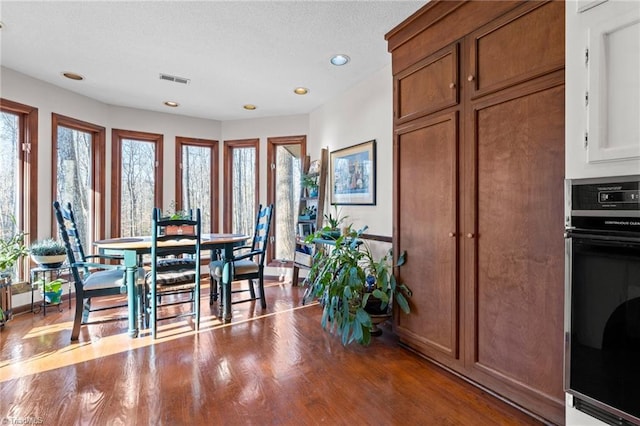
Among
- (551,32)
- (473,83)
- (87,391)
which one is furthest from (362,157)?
(87,391)

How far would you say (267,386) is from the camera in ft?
6.64

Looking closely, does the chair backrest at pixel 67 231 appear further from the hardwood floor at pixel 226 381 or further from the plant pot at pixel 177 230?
the plant pot at pixel 177 230

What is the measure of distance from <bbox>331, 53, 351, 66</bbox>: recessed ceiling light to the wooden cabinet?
0.62m

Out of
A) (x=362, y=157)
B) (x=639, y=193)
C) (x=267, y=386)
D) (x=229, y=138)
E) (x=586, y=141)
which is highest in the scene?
(x=229, y=138)

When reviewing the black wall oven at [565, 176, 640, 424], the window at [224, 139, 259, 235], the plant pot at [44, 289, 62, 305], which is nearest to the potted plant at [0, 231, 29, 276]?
the plant pot at [44, 289, 62, 305]

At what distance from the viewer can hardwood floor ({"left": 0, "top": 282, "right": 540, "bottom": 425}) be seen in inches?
68.2

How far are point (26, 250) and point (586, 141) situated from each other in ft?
14.7

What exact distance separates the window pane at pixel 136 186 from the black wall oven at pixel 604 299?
4.93 meters

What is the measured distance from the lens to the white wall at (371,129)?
10.7 feet

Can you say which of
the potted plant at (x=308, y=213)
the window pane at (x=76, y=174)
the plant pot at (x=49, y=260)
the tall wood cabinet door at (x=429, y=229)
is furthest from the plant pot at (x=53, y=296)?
the tall wood cabinet door at (x=429, y=229)

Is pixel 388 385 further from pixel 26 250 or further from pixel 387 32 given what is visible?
pixel 26 250

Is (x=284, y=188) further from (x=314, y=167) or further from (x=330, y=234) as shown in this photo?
(x=330, y=234)

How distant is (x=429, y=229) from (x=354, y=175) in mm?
1640

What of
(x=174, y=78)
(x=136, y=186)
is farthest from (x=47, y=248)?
(x=174, y=78)
